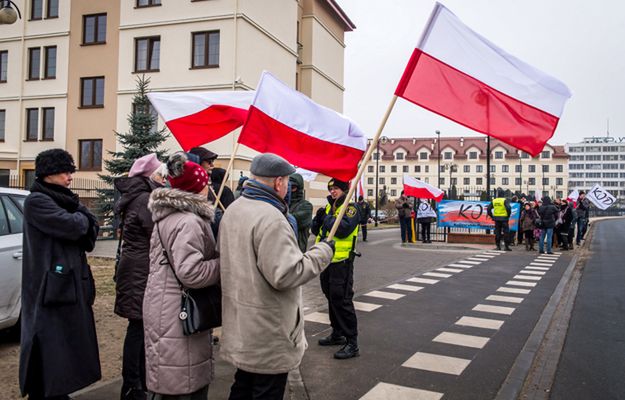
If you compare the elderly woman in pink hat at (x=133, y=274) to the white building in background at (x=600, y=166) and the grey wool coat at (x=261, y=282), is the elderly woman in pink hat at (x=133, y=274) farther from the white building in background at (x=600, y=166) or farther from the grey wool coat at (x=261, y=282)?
the white building in background at (x=600, y=166)

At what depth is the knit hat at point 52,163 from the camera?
11.8ft

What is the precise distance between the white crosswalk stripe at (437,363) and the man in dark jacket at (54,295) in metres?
3.27

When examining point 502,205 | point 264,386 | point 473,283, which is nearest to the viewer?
point 264,386

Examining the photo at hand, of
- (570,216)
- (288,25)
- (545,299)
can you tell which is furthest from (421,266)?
(288,25)

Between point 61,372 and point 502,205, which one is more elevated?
point 502,205

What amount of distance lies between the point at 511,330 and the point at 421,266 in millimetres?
6764

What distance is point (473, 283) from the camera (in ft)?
36.6

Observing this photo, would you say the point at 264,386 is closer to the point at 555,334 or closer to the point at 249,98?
the point at 249,98

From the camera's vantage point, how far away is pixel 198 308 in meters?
3.03

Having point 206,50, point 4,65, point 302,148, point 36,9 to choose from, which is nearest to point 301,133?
point 302,148

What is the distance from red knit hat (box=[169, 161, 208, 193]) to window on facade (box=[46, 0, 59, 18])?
3280 cm

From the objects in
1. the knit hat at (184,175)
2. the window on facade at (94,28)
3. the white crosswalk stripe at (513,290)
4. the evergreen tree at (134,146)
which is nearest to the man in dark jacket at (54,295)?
the knit hat at (184,175)

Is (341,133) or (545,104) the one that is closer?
(545,104)

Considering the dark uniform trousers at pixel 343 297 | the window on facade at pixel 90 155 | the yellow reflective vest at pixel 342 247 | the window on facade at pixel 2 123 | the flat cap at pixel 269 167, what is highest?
the window on facade at pixel 2 123
